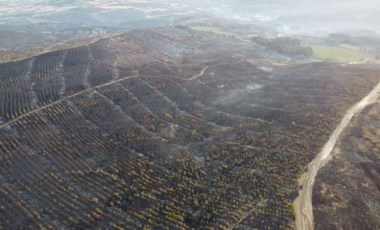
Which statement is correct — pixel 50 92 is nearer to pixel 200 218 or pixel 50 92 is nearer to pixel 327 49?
pixel 200 218

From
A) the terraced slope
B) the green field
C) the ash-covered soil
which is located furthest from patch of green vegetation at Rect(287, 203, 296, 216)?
the green field

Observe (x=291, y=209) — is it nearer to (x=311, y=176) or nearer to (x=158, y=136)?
(x=311, y=176)

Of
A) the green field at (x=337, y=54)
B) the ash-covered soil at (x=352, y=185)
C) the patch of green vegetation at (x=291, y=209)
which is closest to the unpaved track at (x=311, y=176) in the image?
the patch of green vegetation at (x=291, y=209)

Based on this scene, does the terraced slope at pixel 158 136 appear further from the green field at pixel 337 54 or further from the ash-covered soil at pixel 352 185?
the green field at pixel 337 54

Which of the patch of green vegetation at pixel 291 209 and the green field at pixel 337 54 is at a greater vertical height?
the patch of green vegetation at pixel 291 209

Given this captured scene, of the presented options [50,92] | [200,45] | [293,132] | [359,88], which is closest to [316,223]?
[293,132]

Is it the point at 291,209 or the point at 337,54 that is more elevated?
the point at 291,209

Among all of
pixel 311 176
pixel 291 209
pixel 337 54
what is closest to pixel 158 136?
pixel 311 176
